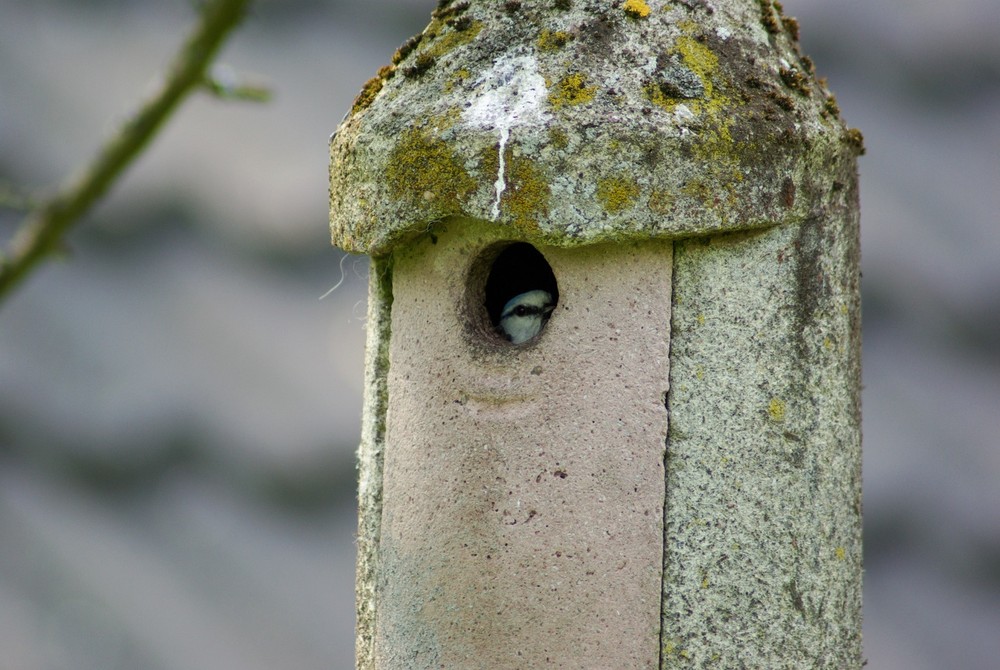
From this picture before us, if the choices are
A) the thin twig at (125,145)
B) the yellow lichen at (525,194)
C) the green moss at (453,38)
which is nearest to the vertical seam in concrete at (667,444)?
the yellow lichen at (525,194)

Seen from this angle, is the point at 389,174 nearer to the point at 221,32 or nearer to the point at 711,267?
the point at 711,267

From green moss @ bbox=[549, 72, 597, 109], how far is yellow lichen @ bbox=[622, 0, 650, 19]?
0.16 metres

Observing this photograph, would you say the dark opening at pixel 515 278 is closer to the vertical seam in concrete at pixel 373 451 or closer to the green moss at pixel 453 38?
the vertical seam in concrete at pixel 373 451

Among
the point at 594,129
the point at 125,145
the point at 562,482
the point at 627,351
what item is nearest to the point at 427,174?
the point at 594,129

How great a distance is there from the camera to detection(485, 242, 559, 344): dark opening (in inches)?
104

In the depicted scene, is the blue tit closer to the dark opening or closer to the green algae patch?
the dark opening

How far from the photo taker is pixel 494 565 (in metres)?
2.29

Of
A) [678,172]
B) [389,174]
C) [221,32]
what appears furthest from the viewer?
[389,174]

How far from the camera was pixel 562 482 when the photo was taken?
226 cm

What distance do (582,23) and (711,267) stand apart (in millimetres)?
464

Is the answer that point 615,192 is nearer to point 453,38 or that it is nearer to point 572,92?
point 572,92

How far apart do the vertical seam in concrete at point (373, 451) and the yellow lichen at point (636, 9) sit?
633mm

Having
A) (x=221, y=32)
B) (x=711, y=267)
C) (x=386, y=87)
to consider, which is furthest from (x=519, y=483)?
(x=221, y=32)

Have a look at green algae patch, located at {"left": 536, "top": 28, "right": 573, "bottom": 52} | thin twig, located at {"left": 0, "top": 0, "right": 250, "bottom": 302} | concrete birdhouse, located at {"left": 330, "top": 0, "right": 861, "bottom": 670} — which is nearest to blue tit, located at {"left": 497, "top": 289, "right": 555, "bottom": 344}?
concrete birdhouse, located at {"left": 330, "top": 0, "right": 861, "bottom": 670}
